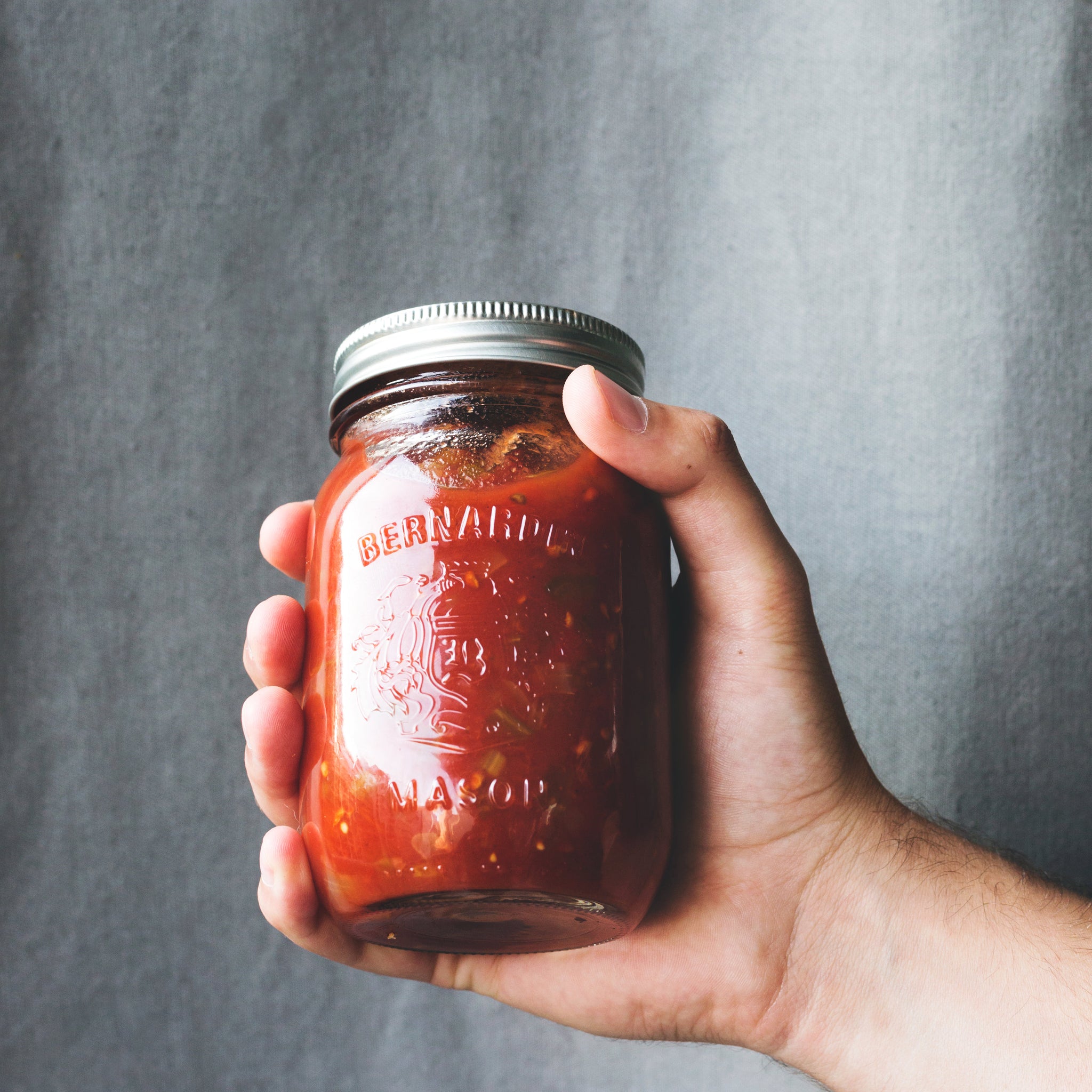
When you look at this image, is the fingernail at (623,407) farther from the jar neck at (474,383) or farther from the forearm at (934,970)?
the forearm at (934,970)

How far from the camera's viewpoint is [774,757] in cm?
114

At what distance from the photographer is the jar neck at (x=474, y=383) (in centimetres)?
99

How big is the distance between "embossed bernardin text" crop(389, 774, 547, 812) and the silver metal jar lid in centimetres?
38

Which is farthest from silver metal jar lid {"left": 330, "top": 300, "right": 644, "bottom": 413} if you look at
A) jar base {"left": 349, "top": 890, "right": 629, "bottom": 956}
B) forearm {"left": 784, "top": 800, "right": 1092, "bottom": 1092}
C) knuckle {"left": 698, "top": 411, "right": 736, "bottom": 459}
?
forearm {"left": 784, "top": 800, "right": 1092, "bottom": 1092}

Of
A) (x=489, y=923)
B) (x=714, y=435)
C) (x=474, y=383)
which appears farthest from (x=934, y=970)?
(x=474, y=383)

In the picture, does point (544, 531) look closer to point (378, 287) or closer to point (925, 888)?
point (925, 888)

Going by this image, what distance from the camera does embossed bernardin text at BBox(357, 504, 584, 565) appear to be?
93cm

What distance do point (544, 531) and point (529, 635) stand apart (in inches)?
3.6

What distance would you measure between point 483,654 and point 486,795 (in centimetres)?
12

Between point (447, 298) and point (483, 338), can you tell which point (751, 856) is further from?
point (447, 298)

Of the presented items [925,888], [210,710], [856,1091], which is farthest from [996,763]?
[210,710]

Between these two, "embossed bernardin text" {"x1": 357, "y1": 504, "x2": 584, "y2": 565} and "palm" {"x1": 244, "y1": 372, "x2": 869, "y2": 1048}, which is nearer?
"embossed bernardin text" {"x1": 357, "y1": 504, "x2": 584, "y2": 565}

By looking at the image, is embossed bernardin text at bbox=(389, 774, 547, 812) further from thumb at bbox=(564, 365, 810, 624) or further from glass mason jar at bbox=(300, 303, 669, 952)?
thumb at bbox=(564, 365, 810, 624)

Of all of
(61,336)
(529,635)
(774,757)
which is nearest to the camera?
(529,635)
